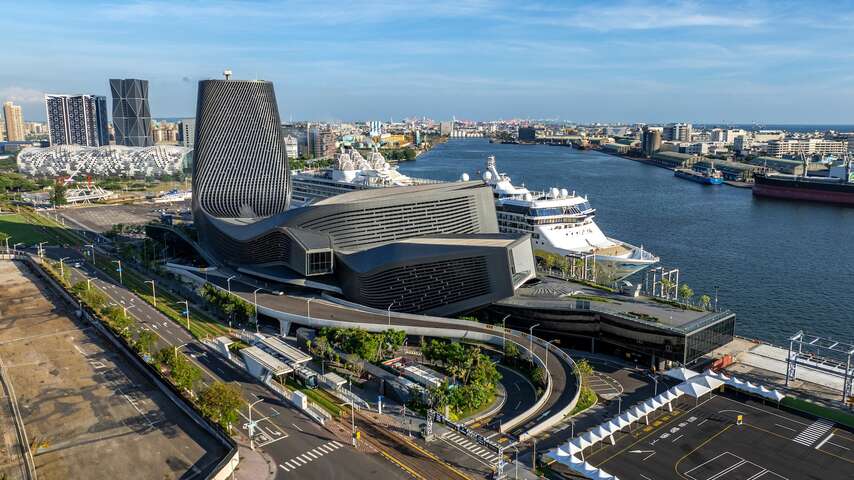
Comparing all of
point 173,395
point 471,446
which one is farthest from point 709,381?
point 173,395

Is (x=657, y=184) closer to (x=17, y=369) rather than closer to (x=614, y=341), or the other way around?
(x=614, y=341)

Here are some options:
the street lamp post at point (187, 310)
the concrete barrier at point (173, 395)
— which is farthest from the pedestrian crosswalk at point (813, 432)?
the street lamp post at point (187, 310)

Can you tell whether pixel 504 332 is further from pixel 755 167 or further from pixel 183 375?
pixel 755 167

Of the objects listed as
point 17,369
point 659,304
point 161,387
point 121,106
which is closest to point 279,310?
point 161,387

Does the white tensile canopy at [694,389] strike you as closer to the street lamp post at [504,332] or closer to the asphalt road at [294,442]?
the street lamp post at [504,332]

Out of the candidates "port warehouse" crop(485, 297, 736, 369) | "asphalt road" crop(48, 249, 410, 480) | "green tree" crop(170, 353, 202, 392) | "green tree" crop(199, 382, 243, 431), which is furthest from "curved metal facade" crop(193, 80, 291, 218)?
"green tree" crop(199, 382, 243, 431)
